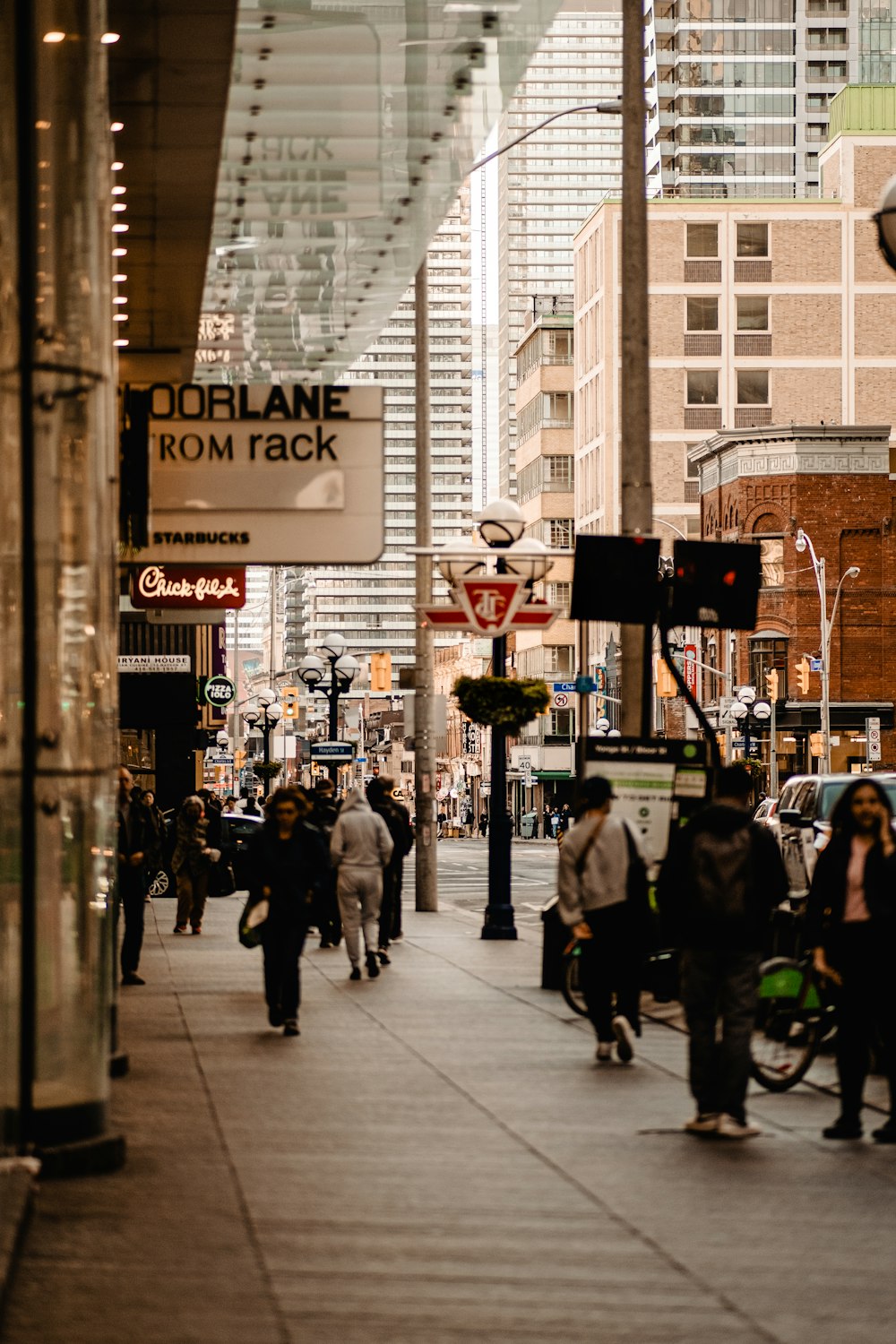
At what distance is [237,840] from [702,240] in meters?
69.8

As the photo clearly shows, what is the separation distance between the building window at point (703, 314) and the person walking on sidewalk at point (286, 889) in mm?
89795

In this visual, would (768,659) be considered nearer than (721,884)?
No

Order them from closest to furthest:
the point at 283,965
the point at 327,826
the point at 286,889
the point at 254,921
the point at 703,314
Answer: the point at 283,965
the point at 254,921
the point at 286,889
the point at 327,826
the point at 703,314

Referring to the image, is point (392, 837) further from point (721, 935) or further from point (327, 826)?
point (721, 935)

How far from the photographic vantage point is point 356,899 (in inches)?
784

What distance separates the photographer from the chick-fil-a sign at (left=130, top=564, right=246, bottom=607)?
24.8 metres

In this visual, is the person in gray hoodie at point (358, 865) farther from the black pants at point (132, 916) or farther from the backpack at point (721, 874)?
the backpack at point (721, 874)

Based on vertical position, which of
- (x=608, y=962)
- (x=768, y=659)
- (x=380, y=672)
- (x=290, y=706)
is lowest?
(x=608, y=962)

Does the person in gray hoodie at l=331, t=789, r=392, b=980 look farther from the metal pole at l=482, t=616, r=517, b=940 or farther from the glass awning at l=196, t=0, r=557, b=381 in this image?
the metal pole at l=482, t=616, r=517, b=940

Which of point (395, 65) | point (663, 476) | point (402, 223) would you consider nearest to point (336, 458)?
point (402, 223)

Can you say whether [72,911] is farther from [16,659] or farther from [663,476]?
[663,476]

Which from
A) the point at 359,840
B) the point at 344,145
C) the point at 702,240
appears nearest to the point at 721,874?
the point at 344,145

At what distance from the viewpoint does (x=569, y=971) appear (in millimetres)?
16984

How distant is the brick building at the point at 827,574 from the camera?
81.6 m
